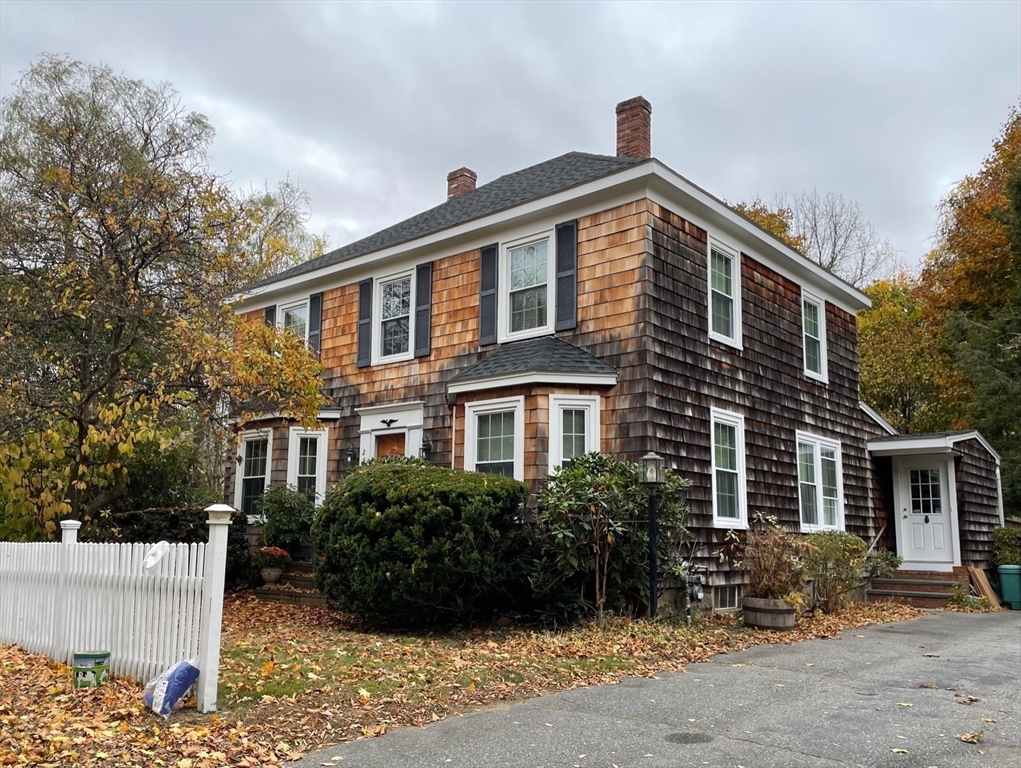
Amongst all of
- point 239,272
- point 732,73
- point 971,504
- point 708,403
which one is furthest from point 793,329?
point 239,272

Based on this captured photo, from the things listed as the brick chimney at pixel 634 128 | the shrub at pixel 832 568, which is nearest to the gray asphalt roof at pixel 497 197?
the brick chimney at pixel 634 128

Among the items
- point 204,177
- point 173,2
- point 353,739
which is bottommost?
point 353,739

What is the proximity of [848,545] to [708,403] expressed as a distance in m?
2.91

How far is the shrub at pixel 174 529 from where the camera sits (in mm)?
13156

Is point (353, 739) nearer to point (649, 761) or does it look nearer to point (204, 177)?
point (649, 761)

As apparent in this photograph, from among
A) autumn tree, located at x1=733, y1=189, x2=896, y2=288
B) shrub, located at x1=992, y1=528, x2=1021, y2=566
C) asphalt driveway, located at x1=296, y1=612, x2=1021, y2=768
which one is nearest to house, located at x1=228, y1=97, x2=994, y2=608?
shrub, located at x1=992, y1=528, x2=1021, y2=566

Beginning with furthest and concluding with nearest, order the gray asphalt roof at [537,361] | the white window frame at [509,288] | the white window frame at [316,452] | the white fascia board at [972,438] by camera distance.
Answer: the white fascia board at [972,438], the white window frame at [316,452], the white window frame at [509,288], the gray asphalt roof at [537,361]

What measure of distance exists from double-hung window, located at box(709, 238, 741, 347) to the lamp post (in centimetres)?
351

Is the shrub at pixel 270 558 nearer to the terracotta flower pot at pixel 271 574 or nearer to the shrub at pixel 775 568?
the terracotta flower pot at pixel 271 574

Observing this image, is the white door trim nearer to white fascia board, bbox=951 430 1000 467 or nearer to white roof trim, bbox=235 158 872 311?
white fascia board, bbox=951 430 1000 467

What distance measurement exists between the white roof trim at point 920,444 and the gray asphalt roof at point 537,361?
24.3 ft

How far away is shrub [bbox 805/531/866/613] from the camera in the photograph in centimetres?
1128

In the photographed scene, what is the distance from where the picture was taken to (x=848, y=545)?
11984mm

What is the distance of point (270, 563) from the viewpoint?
13.0 meters
